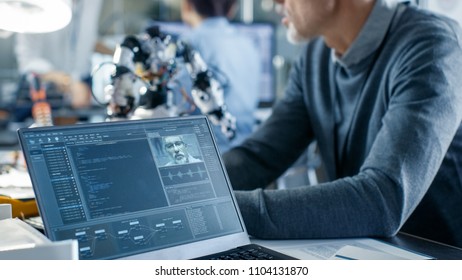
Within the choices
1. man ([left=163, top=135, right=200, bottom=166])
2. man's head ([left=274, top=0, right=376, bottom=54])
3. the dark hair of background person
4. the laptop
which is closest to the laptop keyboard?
the laptop

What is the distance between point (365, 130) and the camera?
3.94 feet

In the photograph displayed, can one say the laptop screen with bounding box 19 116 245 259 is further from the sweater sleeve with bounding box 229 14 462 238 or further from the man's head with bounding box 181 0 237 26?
the man's head with bounding box 181 0 237 26

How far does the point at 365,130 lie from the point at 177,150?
0.55m

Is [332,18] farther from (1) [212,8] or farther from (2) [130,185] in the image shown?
(1) [212,8]

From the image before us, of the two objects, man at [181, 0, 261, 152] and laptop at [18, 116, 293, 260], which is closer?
laptop at [18, 116, 293, 260]

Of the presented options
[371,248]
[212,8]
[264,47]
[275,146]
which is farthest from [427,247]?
[264,47]

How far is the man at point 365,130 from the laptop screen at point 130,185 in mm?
95

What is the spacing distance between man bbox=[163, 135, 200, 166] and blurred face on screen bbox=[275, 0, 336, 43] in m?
0.58

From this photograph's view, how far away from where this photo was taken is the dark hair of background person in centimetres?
225

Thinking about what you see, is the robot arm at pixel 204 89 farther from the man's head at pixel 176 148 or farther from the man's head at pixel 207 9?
the man's head at pixel 207 9

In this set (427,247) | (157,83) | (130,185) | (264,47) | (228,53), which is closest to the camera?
(130,185)

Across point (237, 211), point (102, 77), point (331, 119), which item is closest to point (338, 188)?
point (237, 211)

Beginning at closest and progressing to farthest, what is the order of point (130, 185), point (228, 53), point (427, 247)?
1. point (130, 185)
2. point (427, 247)
3. point (228, 53)

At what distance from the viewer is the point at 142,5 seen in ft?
16.4
